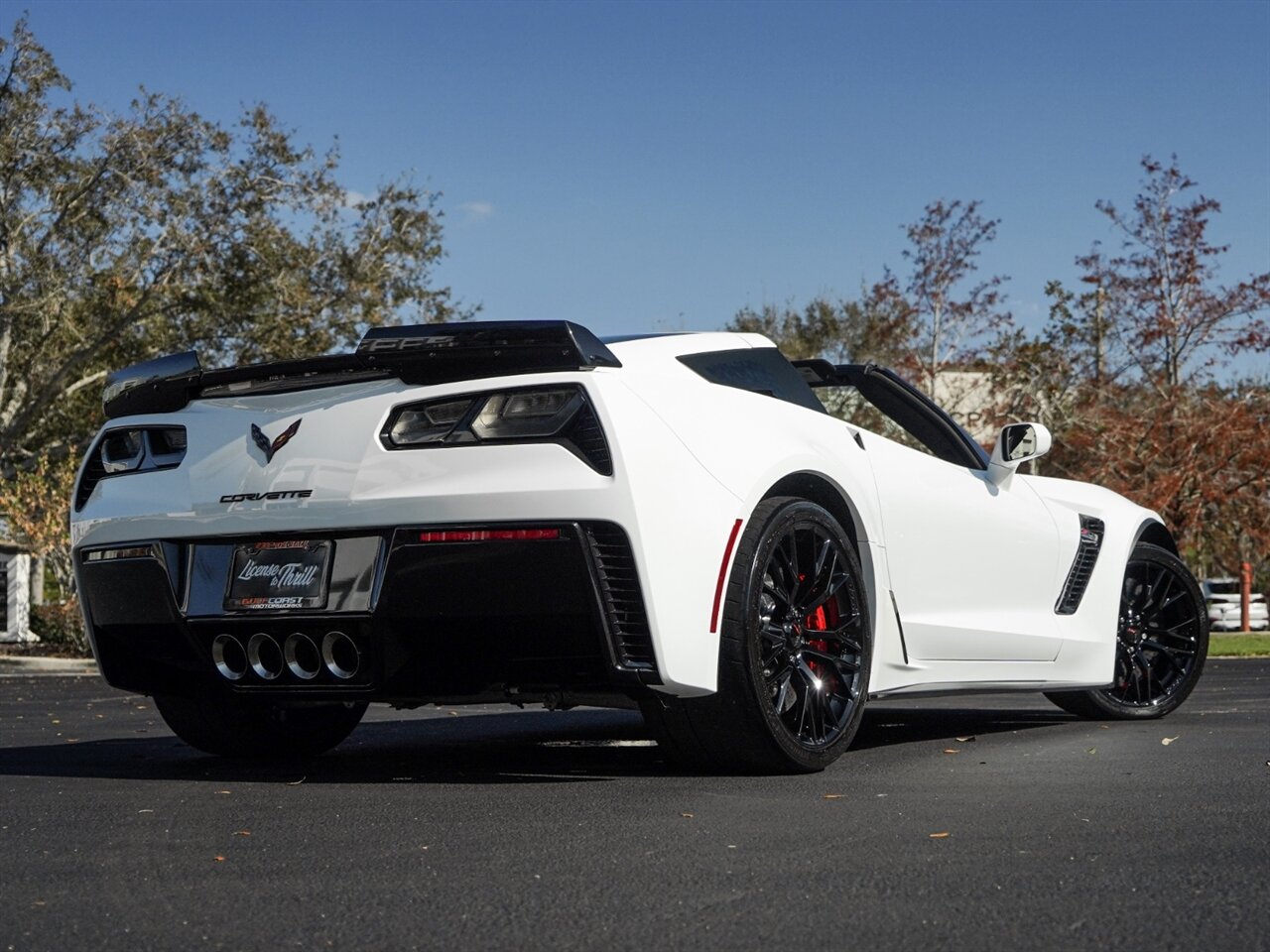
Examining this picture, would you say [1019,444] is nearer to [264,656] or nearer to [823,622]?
[823,622]

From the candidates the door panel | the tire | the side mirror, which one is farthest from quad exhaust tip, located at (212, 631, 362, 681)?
the side mirror

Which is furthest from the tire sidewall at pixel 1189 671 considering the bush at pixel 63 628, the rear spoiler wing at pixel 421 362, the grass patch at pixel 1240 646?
the bush at pixel 63 628

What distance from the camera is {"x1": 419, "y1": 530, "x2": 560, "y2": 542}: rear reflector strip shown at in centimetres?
465

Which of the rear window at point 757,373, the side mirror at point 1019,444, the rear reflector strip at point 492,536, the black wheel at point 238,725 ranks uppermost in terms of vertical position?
the rear window at point 757,373

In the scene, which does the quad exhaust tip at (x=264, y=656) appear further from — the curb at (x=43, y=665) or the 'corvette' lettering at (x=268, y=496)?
the curb at (x=43, y=665)

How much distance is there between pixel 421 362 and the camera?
4.87 metres

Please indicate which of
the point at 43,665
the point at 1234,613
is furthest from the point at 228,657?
the point at 1234,613

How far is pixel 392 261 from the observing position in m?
29.6

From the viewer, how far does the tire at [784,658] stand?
4895 mm

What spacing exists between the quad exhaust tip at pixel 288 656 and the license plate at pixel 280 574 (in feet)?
0.38

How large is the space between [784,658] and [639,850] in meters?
1.55

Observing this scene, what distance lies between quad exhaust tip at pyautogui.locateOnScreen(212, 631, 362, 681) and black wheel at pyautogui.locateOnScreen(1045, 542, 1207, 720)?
3.81 m

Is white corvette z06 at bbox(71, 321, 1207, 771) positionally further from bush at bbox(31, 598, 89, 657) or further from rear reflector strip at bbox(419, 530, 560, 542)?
bush at bbox(31, 598, 89, 657)

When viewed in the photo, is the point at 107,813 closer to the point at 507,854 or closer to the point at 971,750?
the point at 507,854
